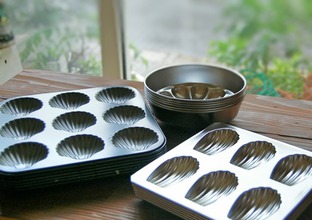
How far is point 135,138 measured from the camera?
2.63 feet

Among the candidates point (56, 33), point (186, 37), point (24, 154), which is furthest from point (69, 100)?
point (186, 37)

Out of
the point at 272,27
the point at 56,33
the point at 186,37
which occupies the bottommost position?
the point at 186,37

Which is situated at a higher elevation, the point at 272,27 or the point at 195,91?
the point at 195,91

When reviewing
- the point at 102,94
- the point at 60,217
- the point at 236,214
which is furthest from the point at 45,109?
the point at 236,214

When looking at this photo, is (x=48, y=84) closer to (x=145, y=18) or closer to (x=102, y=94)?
(x=102, y=94)

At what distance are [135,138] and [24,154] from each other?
0.19 metres

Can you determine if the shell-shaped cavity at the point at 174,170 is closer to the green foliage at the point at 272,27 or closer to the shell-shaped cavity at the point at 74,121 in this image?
the shell-shaped cavity at the point at 74,121

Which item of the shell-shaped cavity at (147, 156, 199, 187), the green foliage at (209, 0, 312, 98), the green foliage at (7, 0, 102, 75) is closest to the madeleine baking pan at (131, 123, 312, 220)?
the shell-shaped cavity at (147, 156, 199, 187)

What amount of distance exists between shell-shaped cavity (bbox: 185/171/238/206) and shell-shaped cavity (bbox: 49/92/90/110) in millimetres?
326

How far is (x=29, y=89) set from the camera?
103 centimetres

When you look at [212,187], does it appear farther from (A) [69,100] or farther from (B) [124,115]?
(A) [69,100]

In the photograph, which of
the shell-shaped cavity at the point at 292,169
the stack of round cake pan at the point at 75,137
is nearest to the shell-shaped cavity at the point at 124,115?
the stack of round cake pan at the point at 75,137

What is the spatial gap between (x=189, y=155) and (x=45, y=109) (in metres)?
0.31

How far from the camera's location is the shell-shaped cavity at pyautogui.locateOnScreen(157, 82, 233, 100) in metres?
0.94
